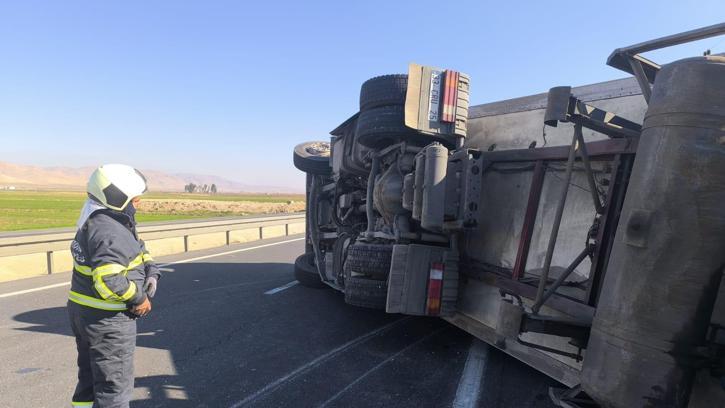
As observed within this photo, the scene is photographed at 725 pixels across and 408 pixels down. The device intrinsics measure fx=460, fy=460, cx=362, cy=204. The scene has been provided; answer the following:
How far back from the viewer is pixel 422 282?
388 centimetres

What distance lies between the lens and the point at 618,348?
2023 millimetres

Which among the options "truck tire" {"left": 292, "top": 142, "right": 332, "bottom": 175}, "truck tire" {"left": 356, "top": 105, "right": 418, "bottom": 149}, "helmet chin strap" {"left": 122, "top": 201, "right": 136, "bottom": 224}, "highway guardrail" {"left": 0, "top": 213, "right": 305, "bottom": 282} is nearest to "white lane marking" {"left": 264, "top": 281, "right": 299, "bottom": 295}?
"truck tire" {"left": 292, "top": 142, "right": 332, "bottom": 175}

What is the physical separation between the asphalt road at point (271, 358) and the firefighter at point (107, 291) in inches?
20.2

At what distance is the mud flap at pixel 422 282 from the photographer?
3850 millimetres

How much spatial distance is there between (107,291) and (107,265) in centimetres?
15

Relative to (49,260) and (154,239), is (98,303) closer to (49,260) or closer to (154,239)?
(49,260)

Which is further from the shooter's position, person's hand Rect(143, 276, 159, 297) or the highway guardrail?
the highway guardrail

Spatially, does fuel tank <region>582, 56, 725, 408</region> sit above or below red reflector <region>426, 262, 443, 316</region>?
above

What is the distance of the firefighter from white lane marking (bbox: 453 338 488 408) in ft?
7.25

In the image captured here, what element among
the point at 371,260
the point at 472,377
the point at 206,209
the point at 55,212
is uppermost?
the point at 371,260

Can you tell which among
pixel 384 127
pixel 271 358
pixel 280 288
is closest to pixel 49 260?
pixel 280 288

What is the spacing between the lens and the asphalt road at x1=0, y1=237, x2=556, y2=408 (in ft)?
10.9

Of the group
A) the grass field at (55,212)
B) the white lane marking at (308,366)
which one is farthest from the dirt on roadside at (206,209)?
the white lane marking at (308,366)

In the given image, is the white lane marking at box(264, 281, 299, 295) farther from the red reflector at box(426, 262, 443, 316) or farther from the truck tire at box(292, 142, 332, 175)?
the red reflector at box(426, 262, 443, 316)
